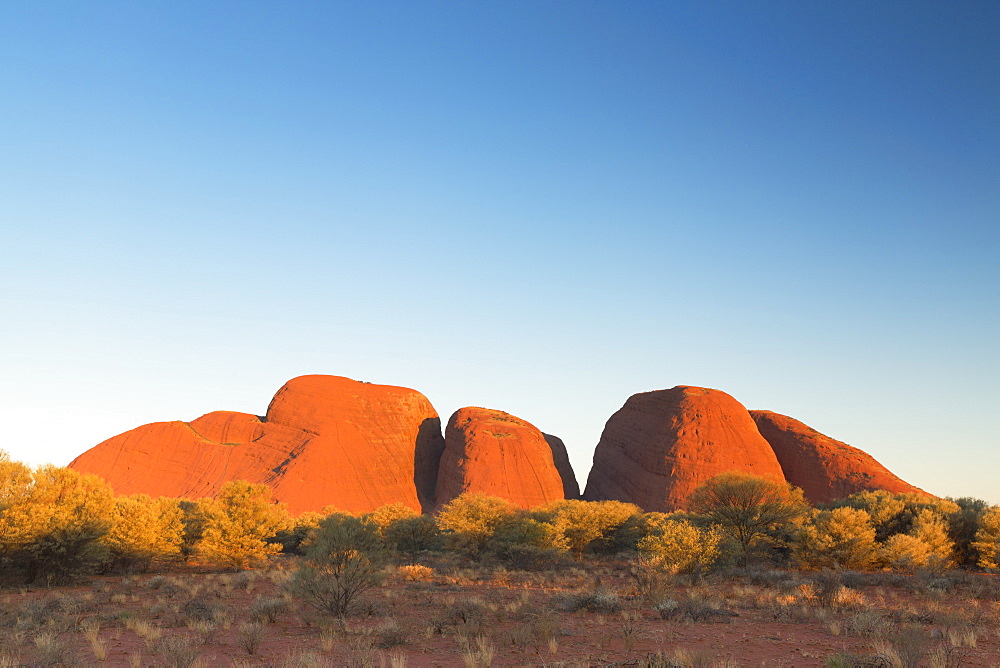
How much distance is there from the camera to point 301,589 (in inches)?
575

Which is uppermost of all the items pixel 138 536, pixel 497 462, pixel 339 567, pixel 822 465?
pixel 497 462

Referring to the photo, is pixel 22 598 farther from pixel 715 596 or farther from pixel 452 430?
pixel 452 430

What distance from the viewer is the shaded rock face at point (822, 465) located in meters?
50.1

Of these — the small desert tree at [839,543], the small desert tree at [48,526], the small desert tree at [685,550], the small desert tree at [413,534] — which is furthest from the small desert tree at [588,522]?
the small desert tree at [48,526]

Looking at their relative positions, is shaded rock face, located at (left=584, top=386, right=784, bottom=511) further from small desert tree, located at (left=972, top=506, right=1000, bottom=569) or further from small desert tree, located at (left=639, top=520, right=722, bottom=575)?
small desert tree, located at (left=639, top=520, right=722, bottom=575)

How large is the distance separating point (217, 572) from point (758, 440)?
157ft

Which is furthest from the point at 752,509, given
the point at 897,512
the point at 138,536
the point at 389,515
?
the point at 138,536

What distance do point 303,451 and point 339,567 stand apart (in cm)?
4431

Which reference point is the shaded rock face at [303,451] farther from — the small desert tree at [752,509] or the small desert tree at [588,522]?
the small desert tree at [752,509]

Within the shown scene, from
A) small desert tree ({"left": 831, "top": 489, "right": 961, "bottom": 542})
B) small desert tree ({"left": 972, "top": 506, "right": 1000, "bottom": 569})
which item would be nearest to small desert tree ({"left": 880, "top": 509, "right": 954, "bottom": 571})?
small desert tree ({"left": 972, "top": 506, "right": 1000, "bottom": 569})

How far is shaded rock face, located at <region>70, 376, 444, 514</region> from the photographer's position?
54.1 m

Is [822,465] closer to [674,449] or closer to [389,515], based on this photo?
[674,449]

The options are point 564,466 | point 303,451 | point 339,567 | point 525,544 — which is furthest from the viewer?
point 564,466

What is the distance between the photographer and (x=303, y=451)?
56594 millimetres
